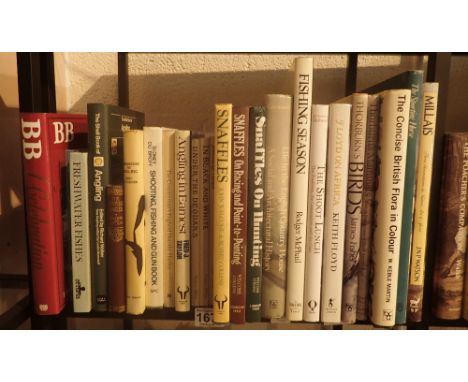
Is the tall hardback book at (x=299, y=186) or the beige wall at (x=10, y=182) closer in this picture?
the tall hardback book at (x=299, y=186)

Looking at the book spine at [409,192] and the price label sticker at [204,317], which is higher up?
the book spine at [409,192]

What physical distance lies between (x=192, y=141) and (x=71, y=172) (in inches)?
8.1

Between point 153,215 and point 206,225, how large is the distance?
9 centimetres

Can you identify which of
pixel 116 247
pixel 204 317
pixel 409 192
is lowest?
pixel 204 317

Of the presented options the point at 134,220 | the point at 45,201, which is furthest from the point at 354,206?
the point at 45,201

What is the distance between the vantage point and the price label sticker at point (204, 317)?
553mm

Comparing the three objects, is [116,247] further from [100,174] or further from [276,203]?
[276,203]

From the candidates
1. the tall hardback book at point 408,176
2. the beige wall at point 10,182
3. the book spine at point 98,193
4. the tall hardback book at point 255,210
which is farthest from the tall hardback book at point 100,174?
the tall hardback book at point 408,176

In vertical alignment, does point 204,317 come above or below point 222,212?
below

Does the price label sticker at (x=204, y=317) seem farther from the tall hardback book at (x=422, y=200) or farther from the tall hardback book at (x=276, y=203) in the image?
the tall hardback book at (x=422, y=200)

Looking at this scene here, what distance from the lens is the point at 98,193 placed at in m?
0.54

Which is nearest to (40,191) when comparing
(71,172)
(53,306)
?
(71,172)

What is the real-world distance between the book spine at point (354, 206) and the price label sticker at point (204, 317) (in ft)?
0.73

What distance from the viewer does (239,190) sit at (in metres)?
0.52
